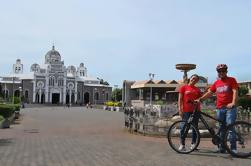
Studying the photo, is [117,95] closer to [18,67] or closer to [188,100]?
[18,67]

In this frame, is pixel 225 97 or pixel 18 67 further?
pixel 18 67

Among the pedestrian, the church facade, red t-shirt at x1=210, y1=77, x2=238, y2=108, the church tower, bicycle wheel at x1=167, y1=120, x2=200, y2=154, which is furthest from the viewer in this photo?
the church tower

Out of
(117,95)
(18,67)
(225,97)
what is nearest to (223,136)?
(225,97)

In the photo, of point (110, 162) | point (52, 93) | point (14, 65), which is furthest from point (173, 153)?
point (14, 65)

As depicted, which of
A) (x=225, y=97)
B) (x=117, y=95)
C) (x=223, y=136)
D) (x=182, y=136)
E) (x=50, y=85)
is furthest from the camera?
(x=117, y=95)

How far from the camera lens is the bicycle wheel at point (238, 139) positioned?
8047 millimetres

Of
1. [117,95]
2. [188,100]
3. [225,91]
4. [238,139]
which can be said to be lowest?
[238,139]

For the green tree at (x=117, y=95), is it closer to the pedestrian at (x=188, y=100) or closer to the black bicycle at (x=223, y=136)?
the pedestrian at (x=188, y=100)

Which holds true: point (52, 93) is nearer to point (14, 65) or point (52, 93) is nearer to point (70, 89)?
point (70, 89)

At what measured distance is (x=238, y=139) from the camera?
8281 mm

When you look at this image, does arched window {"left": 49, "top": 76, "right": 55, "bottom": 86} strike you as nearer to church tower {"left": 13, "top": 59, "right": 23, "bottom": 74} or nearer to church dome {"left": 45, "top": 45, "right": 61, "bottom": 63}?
church dome {"left": 45, "top": 45, "right": 61, "bottom": 63}

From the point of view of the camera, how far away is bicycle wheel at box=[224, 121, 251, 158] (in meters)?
8.05

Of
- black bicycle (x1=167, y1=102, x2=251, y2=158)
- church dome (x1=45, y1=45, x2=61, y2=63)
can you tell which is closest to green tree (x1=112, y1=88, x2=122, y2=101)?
church dome (x1=45, y1=45, x2=61, y2=63)

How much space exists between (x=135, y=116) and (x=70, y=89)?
96655 mm
